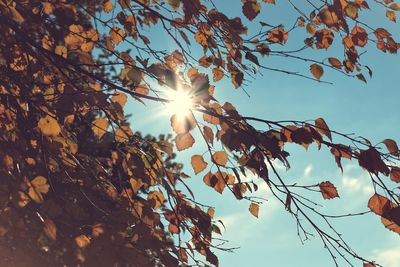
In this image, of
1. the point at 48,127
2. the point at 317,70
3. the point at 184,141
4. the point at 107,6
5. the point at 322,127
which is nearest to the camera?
the point at 322,127

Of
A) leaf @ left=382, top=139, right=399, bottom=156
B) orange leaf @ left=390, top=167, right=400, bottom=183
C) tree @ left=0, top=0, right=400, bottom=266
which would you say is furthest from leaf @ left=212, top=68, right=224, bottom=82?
orange leaf @ left=390, top=167, right=400, bottom=183

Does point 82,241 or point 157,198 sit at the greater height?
point 157,198

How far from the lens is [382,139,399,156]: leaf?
8.91 ft

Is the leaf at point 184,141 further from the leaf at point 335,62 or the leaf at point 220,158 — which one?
the leaf at point 335,62

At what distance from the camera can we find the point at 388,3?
13.4 feet

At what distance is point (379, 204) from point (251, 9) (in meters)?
1.62

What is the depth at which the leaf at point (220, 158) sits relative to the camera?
3174 mm

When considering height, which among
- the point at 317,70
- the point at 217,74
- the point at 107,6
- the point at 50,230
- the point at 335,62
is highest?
the point at 107,6

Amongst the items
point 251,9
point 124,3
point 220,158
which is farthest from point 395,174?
point 124,3

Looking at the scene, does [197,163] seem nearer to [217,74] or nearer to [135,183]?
[135,183]

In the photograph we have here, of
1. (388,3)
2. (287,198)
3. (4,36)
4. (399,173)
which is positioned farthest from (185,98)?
(388,3)

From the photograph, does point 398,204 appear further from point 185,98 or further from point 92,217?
point 92,217

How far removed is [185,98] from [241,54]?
4.70 ft

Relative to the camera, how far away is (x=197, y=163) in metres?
3.18
